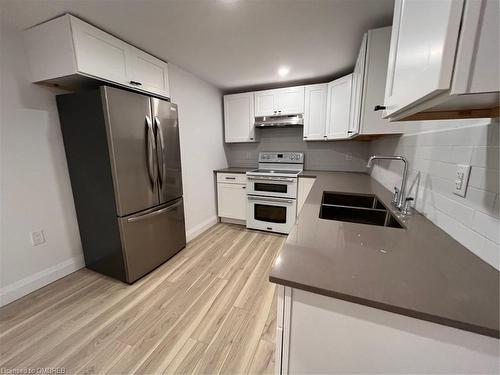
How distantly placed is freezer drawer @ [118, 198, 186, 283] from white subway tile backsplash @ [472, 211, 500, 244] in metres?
2.18

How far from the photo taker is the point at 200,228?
3035 mm

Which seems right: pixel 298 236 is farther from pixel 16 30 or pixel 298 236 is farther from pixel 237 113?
pixel 237 113

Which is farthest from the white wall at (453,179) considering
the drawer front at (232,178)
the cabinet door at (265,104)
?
the drawer front at (232,178)

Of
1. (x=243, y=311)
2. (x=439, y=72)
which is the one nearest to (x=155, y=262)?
(x=243, y=311)

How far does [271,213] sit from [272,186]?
0.41 m

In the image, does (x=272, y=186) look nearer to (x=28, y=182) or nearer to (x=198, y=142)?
(x=198, y=142)

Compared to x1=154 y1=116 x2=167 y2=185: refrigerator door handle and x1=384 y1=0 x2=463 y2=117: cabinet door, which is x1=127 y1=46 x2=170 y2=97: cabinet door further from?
x1=384 y1=0 x2=463 y2=117: cabinet door

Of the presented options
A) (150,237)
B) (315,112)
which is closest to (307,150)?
(315,112)

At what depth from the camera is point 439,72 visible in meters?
0.47

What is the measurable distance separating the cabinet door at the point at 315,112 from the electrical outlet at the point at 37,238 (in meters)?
3.19

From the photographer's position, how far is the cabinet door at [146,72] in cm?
185

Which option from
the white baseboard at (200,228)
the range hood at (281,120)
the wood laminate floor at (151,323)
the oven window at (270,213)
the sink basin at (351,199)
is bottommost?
the wood laminate floor at (151,323)

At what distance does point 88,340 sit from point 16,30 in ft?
7.85

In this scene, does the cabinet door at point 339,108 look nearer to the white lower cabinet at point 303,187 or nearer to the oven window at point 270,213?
the white lower cabinet at point 303,187
